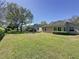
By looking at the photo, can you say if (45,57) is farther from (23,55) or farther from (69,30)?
(69,30)

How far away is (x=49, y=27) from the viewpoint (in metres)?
49.7

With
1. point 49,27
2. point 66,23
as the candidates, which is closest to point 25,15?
point 49,27

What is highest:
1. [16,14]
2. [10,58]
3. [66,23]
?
[16,14]

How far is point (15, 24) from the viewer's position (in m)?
56.5

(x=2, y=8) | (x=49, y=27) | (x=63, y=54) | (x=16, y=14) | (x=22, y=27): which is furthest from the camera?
(x=22, y=27)

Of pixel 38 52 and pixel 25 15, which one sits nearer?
pixel 38 52

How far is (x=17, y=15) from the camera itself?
54.9 meters

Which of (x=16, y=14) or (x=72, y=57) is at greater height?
(x=16, y=14)

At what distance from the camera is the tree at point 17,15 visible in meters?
54.4

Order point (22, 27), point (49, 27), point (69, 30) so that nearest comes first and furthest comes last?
1. point (69, 30)
2. point (49, 27)
3. point (22, 27)

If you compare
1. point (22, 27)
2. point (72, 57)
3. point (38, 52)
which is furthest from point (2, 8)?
point (22, 27)

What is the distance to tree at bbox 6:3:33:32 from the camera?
178ft

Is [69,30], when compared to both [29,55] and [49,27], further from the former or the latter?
[29,55]

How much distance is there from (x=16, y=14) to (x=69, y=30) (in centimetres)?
1989
